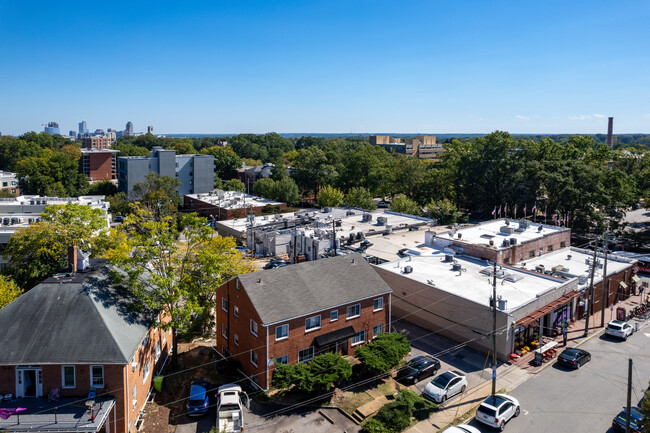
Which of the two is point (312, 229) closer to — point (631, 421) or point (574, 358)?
point (574, 358)

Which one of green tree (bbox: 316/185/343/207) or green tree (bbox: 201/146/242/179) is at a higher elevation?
green tree (bbox: 201/146/242/179)

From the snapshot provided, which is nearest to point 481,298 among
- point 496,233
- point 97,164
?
point 496,233

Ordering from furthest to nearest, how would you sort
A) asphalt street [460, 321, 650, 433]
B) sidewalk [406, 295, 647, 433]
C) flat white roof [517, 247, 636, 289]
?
flat white roof [517, 247, 636, 289] < sidewalk [406, 295, 647, 433] < asphalt street [460, 321, 650, 433]

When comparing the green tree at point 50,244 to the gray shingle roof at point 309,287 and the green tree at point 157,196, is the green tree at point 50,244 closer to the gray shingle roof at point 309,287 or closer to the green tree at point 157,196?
the gray shingle roof at point 309,287

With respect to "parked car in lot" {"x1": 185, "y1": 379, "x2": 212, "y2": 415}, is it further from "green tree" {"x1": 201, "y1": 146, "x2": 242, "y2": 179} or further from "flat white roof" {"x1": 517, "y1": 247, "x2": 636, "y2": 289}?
"green tree" {"x1": 201, "y1": 146, "x2": 242, "y2": 179}

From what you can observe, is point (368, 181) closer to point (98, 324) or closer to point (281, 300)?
point (281, 300)

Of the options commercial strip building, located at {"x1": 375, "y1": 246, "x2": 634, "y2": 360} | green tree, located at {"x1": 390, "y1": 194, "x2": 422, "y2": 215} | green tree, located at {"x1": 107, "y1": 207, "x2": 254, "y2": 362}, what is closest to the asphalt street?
commercial strip building, located at {"x1": 375, "y1": 246, "x2": 634, "y2": 360}

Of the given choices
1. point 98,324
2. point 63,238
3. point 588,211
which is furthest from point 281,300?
point 588,211
